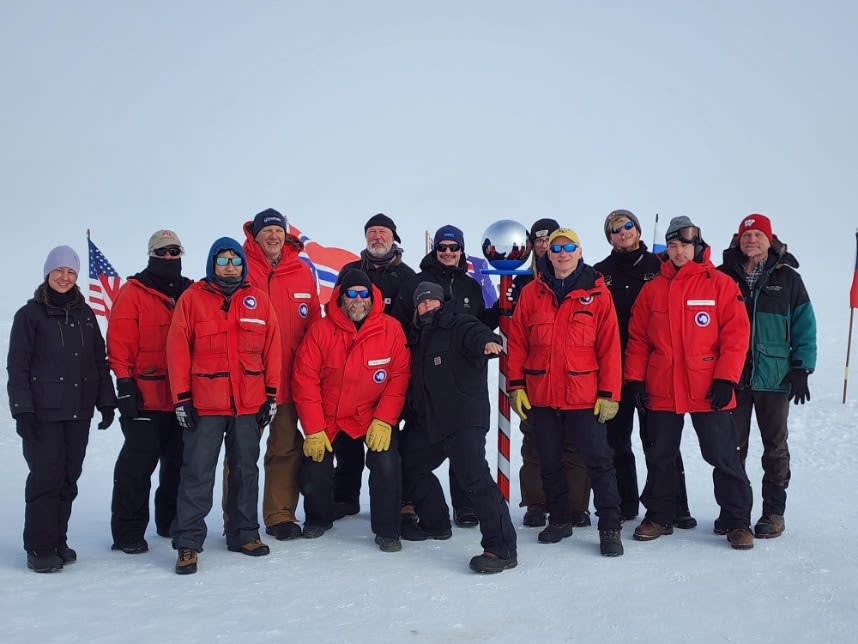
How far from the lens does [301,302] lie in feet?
20.0

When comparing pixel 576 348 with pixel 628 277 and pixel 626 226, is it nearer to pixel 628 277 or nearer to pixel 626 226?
pixel 628 277

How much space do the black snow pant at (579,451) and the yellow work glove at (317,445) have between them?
5.00 feet

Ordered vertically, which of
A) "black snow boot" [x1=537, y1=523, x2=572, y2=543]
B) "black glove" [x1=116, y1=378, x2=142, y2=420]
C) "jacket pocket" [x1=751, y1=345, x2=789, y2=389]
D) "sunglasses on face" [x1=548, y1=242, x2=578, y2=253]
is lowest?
"black snow boot" [x1=537, y1=523, x2=572, y2=543]

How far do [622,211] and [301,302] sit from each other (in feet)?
8.51

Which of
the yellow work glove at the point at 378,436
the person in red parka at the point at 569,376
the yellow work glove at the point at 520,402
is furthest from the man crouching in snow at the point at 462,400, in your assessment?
the person in red parka at the point at 569,376

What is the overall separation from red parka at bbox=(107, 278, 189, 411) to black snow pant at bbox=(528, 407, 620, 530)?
2701mm

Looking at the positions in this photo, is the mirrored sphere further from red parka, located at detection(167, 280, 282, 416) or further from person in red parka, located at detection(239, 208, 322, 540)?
red parka, located at detection(167, 280, 282, 416)

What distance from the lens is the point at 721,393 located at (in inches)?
211

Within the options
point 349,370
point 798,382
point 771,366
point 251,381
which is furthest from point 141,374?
A: point 798,382

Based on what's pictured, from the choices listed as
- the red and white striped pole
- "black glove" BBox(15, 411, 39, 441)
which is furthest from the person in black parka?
"black glove" BBox(15, 411, 39, 441)

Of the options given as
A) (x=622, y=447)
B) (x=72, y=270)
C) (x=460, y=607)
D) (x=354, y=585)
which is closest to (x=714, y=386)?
(x=622, y=447)

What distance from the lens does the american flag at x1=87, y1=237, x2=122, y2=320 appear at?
12.9 metres

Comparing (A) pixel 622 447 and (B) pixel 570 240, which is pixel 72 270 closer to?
(B) pixel 570 240

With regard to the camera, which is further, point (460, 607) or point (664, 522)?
point (664, 522)
